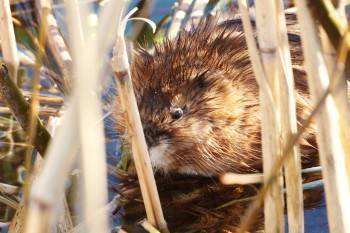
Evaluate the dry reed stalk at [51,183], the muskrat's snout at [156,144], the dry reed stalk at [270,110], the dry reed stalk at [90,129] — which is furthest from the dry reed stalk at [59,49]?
the dry reed stalk at [51,183]

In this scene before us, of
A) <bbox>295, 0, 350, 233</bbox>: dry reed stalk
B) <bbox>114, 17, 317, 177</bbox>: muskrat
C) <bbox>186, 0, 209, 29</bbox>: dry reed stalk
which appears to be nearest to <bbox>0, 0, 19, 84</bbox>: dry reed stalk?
<bbox>114, 17, 317, 177</bbox>: muskrat

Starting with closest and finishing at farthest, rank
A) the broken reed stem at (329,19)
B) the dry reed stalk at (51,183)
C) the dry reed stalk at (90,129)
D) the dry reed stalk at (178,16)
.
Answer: the dry reed stalk at (51,183) < the dry reed stalk at (90,129) < the broken reed stem at (329,19) < the dry reed stalk at (178,16)

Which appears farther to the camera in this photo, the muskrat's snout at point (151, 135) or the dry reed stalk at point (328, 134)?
the muskrat's snout at point (151, 135)

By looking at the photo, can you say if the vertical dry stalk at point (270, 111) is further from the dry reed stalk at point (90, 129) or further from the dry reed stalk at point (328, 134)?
the dry reed stalk at point (90, 129)

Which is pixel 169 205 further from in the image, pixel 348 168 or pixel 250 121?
pixel 348 168

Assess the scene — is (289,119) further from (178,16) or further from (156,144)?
(178,16)
